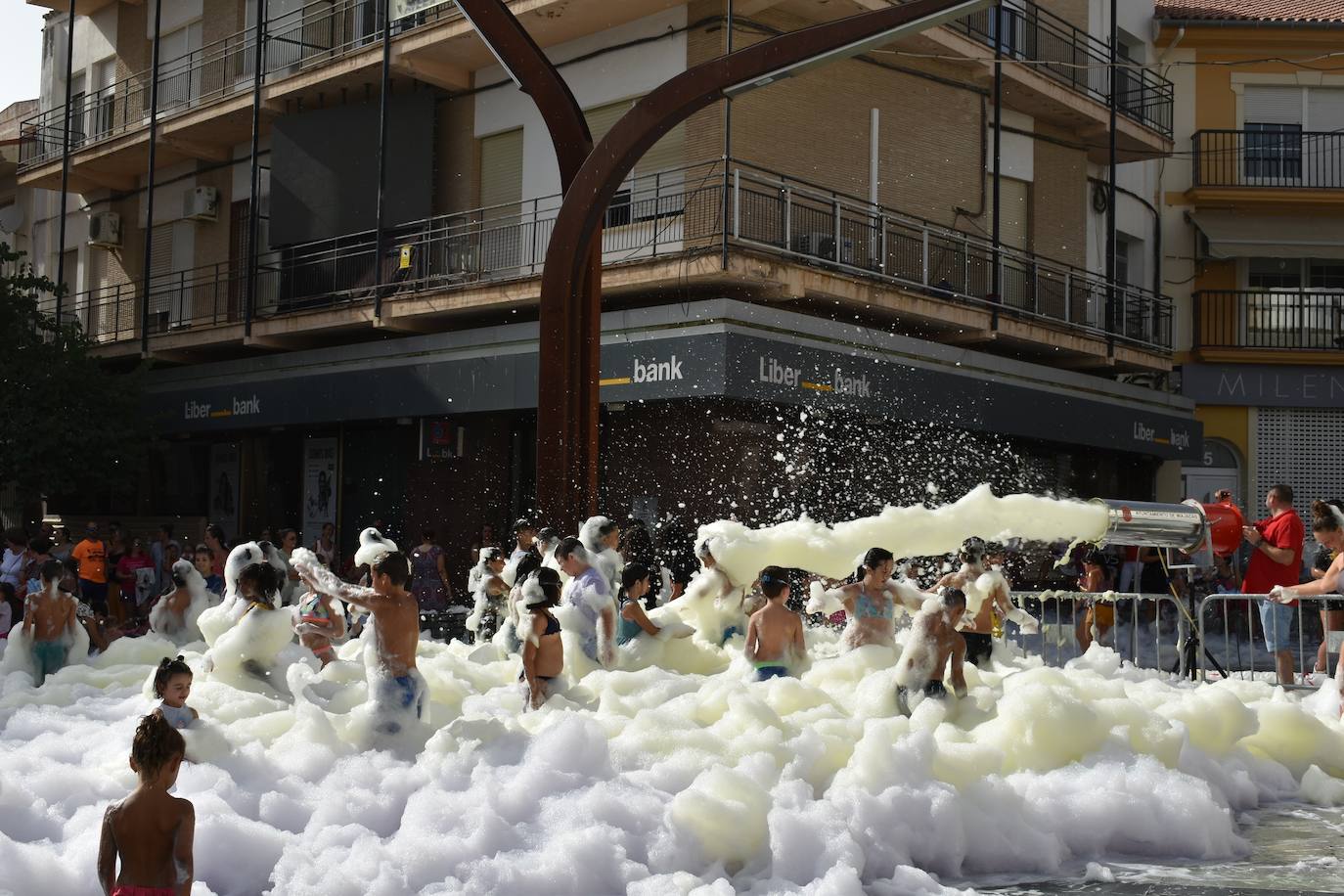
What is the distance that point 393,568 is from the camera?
8.49 m

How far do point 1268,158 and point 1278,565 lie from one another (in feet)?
59.5

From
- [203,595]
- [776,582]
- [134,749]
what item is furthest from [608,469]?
[134,749]

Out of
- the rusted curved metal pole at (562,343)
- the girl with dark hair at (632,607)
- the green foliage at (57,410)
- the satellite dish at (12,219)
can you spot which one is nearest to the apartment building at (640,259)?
the green foliage at (57,410)

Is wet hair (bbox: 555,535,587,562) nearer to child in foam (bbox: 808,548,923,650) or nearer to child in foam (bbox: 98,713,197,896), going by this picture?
child in foam (bbox: 808,548,923,650)

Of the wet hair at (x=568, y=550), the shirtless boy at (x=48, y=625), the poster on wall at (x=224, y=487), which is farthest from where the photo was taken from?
the poster on wall at (x=224, y=487)

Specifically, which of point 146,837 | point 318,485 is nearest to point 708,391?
point 318,485

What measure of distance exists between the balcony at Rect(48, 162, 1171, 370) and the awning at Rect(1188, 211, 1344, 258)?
109 inches

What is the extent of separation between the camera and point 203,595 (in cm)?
1383

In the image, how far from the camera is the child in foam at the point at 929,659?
9.33m

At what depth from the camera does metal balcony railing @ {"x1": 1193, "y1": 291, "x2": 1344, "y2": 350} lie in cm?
2781

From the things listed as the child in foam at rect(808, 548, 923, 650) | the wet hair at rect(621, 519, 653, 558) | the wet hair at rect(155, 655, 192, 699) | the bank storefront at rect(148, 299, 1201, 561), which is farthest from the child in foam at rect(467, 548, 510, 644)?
the wet hair at rect(155, 655, 192, 699)

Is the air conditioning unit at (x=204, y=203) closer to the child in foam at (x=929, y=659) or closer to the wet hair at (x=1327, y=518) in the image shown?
the child in foam at (x=929, y=659)

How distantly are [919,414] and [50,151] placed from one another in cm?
1863

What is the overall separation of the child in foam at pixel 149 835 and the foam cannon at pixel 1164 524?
656cm
